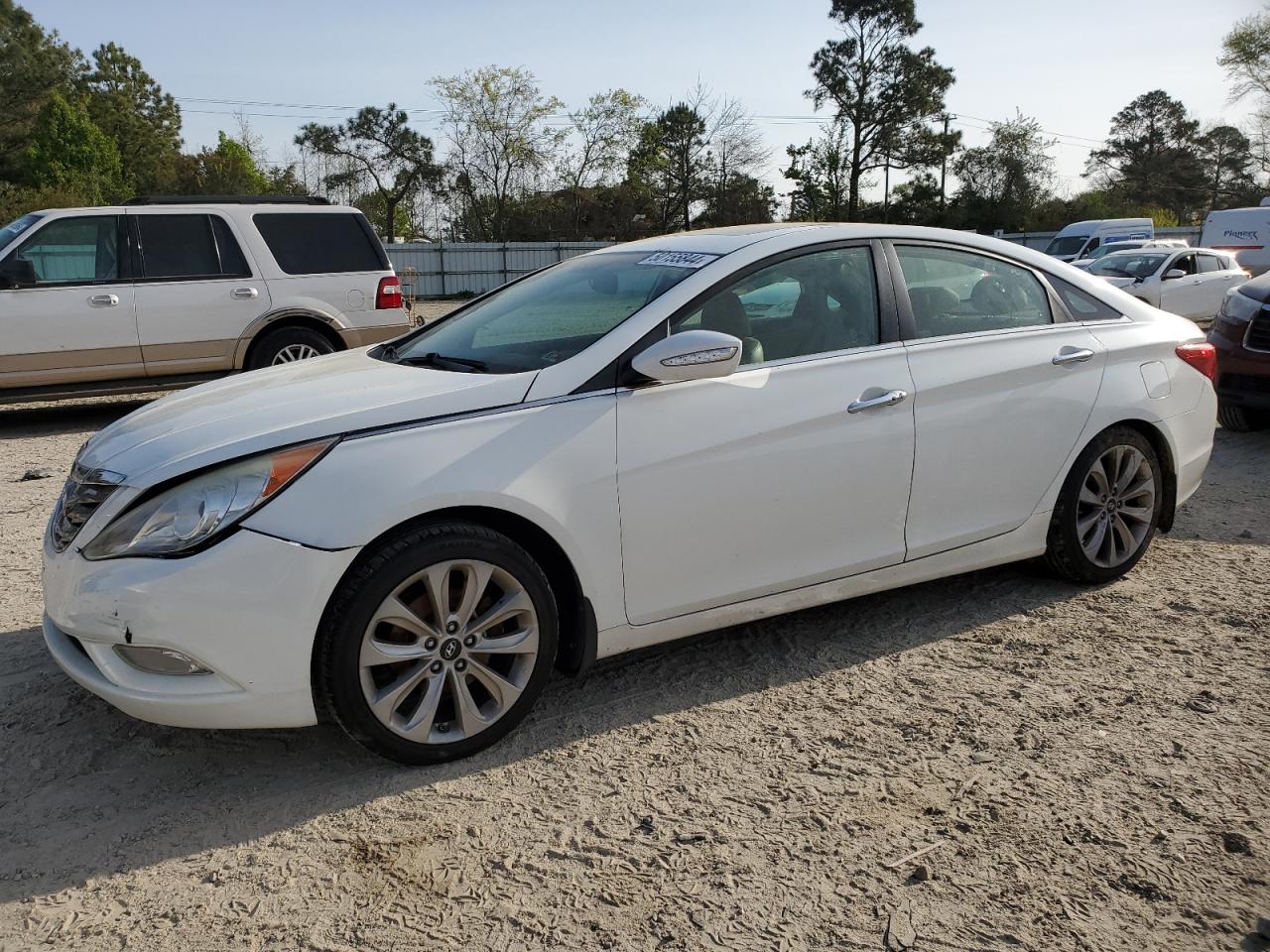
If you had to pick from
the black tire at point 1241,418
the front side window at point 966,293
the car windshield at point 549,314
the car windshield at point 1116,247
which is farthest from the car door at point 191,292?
the car windshield at point 1116,247

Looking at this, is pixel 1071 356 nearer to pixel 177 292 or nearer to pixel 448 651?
pixel 448 651

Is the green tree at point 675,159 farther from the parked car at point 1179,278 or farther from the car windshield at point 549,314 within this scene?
the car windshield at point 549,314

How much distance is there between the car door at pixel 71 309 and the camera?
8.90 meters

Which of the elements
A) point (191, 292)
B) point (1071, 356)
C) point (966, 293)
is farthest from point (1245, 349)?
point (191, 292)

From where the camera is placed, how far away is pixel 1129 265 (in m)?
19.3

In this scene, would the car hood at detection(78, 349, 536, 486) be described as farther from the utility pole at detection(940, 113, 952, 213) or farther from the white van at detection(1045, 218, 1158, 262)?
the utility pole at detection(940, 113, 952, 213)

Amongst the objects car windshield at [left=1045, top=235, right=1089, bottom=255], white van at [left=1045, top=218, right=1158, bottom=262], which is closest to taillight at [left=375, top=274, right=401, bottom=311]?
white van at [left=1045, top=218, right=1158, bottom=262]

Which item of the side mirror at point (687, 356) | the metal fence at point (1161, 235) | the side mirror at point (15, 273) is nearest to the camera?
the side mirror at point (687, 356)

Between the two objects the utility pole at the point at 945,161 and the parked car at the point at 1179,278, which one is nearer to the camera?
the parked car at the point at 1179,278

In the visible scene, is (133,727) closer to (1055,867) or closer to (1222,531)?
(1055,867)

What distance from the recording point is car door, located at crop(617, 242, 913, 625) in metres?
3.48

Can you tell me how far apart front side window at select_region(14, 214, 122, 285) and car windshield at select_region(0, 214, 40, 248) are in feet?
0.36

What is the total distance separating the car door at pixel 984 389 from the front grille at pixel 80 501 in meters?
2.75

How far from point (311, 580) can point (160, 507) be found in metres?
0.50
